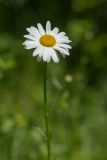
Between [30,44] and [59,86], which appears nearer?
[30,44]

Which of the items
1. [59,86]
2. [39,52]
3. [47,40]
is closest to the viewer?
[39,52]

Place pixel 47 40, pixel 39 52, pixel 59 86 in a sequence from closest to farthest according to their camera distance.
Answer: pixel 39 52 < pixel 47 40 < pixel 59 86

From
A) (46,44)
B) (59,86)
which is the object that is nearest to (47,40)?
(46,44)

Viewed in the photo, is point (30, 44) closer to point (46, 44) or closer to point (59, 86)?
point (46, 44)

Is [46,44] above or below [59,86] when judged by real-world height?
above

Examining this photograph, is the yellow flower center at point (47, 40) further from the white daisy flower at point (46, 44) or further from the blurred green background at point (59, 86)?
the blurred green background at point (59, 86)

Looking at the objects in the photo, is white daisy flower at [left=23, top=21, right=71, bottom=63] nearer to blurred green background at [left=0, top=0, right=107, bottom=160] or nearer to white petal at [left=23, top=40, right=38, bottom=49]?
white petal at [left=23, top=40, right=38, bottom=49]

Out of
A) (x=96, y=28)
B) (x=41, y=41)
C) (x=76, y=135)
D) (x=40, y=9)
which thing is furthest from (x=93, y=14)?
(x=41, y=41)
